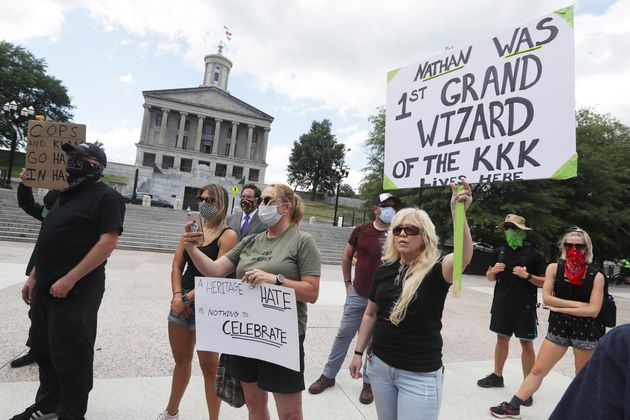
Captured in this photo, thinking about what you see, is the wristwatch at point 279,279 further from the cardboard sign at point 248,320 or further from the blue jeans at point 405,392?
the blue jeans at point 405,392

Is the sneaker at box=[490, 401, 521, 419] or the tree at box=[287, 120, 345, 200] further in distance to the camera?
the tree at box=[287, 120, 345, 200]

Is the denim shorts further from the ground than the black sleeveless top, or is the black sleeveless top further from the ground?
the black sleeveless top

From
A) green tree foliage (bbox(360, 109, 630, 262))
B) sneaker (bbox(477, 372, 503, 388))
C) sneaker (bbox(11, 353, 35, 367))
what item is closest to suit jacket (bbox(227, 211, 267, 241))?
sneaker (bbox(11, 353, 35, 367))

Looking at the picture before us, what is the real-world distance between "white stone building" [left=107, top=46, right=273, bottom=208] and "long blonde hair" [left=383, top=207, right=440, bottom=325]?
61793 mm

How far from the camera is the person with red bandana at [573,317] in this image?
3.46m

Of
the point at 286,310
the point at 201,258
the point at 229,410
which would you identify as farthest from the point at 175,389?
the point at 286,310

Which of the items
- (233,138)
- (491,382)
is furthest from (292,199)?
(233,138)

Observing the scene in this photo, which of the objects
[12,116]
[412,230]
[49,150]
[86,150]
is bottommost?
[412,230]

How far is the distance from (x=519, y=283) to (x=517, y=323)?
0.44 meters

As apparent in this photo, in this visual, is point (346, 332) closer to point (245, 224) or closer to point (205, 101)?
point (245, 224)

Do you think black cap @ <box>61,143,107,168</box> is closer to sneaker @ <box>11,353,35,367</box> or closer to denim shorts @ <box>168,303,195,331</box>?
denim shorts @ <box>168,303,195,331</box>

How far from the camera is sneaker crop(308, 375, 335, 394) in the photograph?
3.84m

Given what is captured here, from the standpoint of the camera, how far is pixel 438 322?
90.0 inches

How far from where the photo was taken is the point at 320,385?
12.7ft
